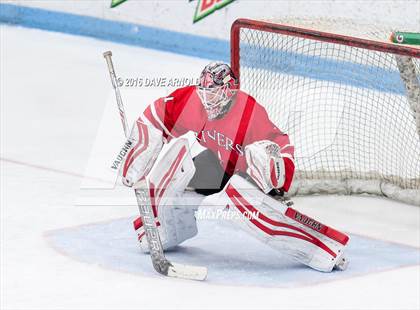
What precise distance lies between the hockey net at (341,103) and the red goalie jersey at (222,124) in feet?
2.64

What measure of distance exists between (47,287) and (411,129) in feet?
7.64

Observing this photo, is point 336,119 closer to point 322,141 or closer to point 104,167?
point 322,141

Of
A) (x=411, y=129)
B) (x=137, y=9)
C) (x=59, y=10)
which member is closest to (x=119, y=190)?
(x=411, y=129)

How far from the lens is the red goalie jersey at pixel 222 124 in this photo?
12.6ft

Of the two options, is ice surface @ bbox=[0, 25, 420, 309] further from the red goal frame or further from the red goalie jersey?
the red goal frame

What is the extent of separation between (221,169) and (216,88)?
0.36 metres

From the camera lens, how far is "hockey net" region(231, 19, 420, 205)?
4.88 m

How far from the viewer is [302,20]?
5.11 m

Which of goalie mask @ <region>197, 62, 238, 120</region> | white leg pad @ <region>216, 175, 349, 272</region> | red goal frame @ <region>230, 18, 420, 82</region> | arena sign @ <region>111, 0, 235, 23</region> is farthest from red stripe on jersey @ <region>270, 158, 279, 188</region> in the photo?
arena sign @ <region>111, 0, 235, 23</region>

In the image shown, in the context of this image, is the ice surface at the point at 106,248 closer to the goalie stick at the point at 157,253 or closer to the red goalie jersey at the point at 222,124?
the goalie stick at the point at 157,253

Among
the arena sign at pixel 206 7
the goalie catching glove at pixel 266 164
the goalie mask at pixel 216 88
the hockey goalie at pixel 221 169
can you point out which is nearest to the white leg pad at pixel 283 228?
the hockey goalie at pixel 221 169

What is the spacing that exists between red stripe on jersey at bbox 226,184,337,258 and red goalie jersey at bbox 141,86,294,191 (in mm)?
158

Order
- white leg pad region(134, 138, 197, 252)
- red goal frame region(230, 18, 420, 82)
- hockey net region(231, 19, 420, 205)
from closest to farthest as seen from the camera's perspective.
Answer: white leg pad region(134, 138, 197, 252) < red goal frame region(230, 18, 420, 82) < hockey net region(231, 19, 420, 205)

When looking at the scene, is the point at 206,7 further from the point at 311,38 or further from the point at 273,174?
the point at 273,174
